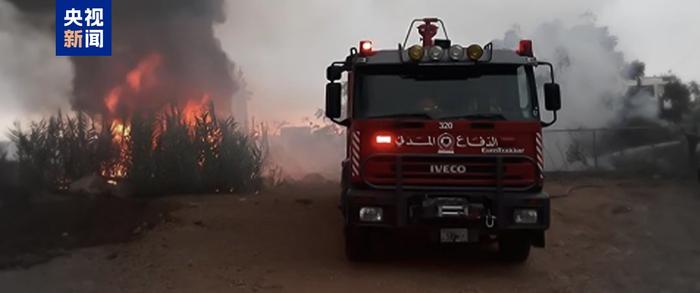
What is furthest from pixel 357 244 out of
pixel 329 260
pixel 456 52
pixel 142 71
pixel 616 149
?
pixel 142 71

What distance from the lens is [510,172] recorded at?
658 centimetres

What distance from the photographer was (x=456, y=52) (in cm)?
677

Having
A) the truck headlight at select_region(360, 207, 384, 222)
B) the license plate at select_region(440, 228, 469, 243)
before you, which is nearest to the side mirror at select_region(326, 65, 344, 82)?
the truck headlight at select_region(360, 207, 384, 222)

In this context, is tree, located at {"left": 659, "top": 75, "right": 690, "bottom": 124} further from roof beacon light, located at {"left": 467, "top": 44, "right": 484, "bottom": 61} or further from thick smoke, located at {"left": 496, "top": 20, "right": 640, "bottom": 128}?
roof beacon light, located at {"left": 467, "top": 44, "right": 484, "bottom": 61}

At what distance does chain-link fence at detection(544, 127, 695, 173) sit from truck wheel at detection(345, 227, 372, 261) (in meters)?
10.2

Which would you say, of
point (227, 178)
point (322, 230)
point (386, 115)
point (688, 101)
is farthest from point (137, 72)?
point (688, 101)

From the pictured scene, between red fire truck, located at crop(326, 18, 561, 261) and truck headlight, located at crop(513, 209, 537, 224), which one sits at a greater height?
red fire truck, located at crop(326, 18, 561, 261)

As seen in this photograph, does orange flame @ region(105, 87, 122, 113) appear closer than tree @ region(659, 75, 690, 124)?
No

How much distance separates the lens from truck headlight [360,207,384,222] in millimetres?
6527

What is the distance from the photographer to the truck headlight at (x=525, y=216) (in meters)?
6.44

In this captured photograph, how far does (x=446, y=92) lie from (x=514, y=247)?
2215mm

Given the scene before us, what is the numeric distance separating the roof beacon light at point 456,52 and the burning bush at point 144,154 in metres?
7.04

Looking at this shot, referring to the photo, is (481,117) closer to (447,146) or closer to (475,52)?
(447,146)

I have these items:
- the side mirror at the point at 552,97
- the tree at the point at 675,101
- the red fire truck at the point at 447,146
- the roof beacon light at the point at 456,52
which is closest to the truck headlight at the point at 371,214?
the red fire truck at the point at 447,146
